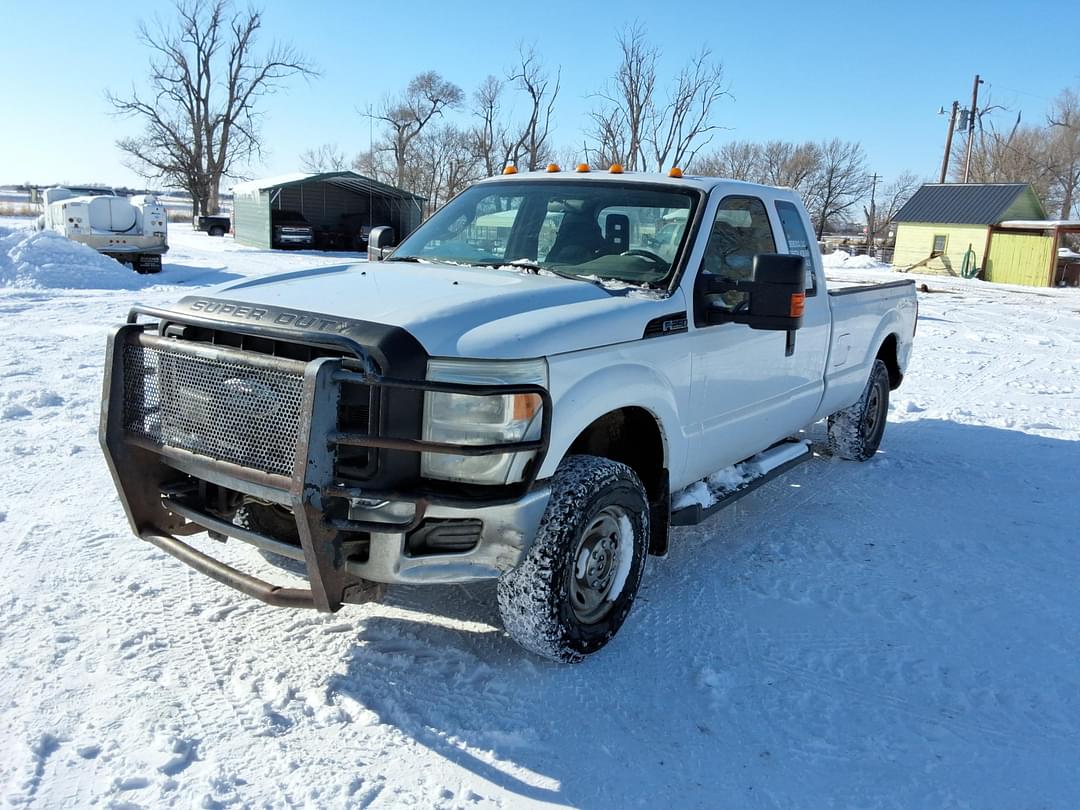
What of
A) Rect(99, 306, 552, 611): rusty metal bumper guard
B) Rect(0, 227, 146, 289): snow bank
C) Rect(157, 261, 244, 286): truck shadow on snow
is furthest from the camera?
Rect(157, 261, 244, 286): truck shadow on snow

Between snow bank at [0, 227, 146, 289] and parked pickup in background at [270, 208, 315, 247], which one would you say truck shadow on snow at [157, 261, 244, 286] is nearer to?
snow bank at [0, 227, 146, 289]

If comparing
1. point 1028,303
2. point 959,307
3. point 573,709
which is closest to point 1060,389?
point 573,709

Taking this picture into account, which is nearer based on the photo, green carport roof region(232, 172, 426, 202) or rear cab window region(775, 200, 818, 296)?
rear cab window region(775, 200, 818, 296)

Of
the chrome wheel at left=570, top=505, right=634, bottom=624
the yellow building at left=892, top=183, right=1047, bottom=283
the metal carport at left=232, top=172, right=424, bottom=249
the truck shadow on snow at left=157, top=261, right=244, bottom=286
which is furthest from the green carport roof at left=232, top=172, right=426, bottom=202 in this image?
the chrome wheel at left=570, top=505, right=634, bottom=624

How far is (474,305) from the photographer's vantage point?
331 cm

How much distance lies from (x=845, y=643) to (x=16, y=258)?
703 inches

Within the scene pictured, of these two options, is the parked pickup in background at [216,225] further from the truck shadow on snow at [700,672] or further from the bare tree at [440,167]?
the truck shadow on snow at [700,672]

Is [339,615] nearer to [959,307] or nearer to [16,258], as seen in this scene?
[16,258]

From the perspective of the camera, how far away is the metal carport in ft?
107

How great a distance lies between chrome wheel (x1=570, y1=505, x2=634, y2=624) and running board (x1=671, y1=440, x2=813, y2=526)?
494 mm

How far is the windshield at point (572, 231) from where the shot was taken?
423cm

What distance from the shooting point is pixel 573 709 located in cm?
325

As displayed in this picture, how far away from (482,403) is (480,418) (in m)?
0.05

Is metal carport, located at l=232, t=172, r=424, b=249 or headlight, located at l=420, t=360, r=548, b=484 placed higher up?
metal carport, located at l=232, t=172, r=424, b=249
